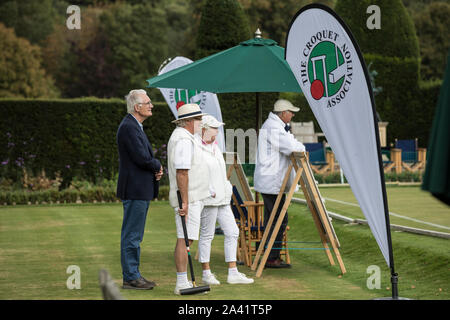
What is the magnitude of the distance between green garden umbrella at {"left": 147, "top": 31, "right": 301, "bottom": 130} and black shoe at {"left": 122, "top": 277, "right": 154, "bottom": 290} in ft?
7.75

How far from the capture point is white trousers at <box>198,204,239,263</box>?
7645 mm

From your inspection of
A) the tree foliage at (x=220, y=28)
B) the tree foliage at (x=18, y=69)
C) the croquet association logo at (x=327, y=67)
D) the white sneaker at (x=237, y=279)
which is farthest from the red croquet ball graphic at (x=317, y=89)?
the tree foliage at (x=18, y=69)

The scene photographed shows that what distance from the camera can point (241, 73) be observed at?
8625 millimetres

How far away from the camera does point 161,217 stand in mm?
13852

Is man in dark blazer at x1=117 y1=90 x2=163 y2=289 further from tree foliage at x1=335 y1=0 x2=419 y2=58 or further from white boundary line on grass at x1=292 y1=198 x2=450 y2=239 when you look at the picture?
tree foliage at x1=335 y1=0 x2=419 y2=58

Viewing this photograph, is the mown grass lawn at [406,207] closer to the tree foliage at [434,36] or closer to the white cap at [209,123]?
the white cap at [209,123]

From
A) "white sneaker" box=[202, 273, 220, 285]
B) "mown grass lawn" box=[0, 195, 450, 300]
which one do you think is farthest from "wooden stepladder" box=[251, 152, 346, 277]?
"white sneaker" box=[202, 273, 220, 285]

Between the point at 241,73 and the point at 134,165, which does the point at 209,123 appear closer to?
the point at 134,165

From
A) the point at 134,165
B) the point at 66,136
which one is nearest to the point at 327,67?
the point at 134,165

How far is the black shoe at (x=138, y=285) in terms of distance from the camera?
732cm

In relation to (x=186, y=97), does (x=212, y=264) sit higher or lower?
lower

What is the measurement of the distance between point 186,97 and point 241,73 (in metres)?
4.39

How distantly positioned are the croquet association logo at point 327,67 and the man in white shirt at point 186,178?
1.23 meters
